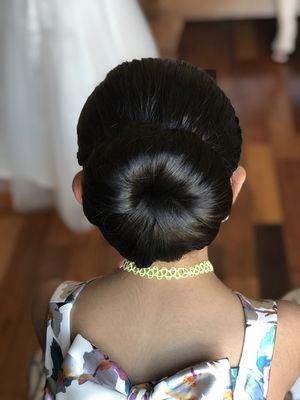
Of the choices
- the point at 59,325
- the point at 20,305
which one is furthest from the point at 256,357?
the point at 20,305

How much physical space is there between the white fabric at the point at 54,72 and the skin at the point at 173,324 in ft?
3.30

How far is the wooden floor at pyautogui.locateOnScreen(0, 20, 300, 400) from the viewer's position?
56.4 inches

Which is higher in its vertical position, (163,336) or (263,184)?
(163,336)

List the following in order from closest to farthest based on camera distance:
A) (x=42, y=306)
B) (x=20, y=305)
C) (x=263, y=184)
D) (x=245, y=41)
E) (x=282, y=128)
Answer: (x=42, y=306) < (x=20, y=305) < (x=263, y=184) < (x=282, y=128) < (x=245, y=41)

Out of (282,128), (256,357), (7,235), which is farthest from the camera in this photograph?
(282,128)

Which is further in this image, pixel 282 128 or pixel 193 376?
pixel 282 128

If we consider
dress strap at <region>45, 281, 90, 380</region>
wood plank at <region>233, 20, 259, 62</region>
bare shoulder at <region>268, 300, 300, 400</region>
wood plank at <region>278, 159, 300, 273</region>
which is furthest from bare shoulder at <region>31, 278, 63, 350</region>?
wood plank at <region>233, 20, 259, 62</region>

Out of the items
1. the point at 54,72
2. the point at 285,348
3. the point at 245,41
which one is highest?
the point at 285,348

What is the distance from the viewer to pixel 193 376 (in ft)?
1.89

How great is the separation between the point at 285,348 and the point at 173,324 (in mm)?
121

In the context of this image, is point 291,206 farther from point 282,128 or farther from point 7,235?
point 7,235

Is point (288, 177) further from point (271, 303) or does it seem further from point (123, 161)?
point (123, 161)

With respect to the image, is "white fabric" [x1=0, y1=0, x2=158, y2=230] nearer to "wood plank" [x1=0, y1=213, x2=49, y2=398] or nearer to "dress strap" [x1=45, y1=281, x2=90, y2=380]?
"wood plank" [x1=0, y1=213, x2=49, y2=398]

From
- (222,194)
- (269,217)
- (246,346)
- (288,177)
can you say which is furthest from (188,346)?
(288,177)
